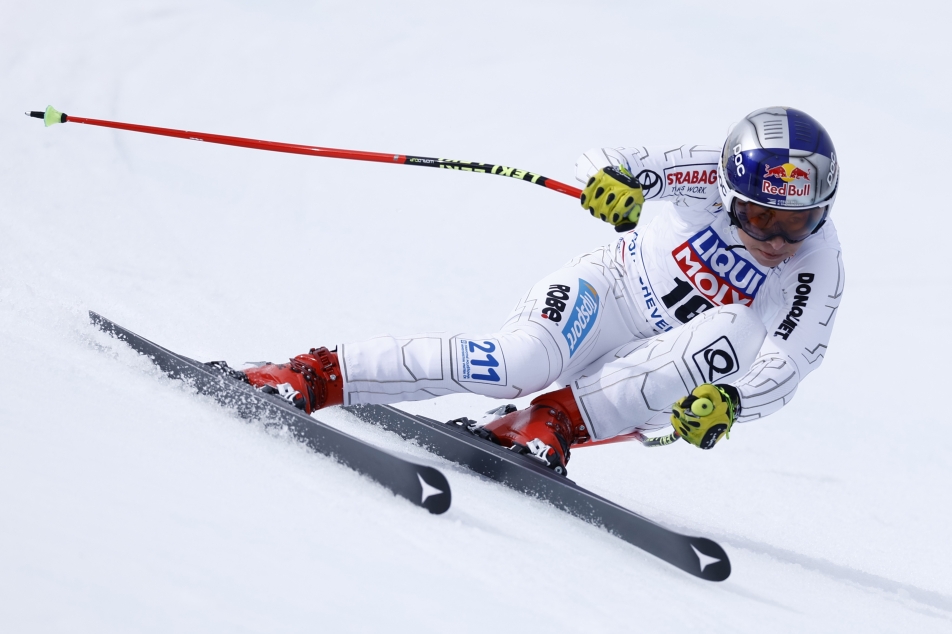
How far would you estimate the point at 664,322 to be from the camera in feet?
10.5

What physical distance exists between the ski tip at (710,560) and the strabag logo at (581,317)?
0.94 metres

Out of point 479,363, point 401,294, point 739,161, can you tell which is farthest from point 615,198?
point 401,294

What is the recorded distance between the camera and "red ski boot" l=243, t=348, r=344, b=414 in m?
2.67

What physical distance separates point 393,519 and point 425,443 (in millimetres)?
1006

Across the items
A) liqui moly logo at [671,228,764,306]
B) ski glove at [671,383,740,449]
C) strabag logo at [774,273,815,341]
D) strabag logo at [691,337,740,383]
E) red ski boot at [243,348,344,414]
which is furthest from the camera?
liqui moly logo at [671,228,764,306]

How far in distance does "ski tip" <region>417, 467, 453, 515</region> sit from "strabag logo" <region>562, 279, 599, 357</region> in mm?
1014

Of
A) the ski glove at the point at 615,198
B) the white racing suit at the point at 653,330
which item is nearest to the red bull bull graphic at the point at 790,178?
the white racing suit at the point at 653,330

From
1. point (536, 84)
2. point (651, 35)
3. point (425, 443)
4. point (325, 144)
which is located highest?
point (651, 35)

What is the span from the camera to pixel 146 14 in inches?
348

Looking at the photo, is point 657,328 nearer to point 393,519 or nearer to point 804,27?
point 393,519

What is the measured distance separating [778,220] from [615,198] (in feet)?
1.67

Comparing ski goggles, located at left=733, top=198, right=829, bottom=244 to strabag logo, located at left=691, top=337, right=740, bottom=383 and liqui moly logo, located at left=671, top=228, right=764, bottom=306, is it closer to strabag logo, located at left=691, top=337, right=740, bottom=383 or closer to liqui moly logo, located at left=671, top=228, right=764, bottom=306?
liqui moly logo, located at left=671, top=228, right=764, bottom=306

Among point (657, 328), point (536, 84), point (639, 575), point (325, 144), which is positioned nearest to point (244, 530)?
point (639, 575)

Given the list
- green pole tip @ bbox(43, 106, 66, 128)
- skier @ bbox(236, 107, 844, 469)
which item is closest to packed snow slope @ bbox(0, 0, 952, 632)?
skier @ bbox(236, 107, 844, 469)
